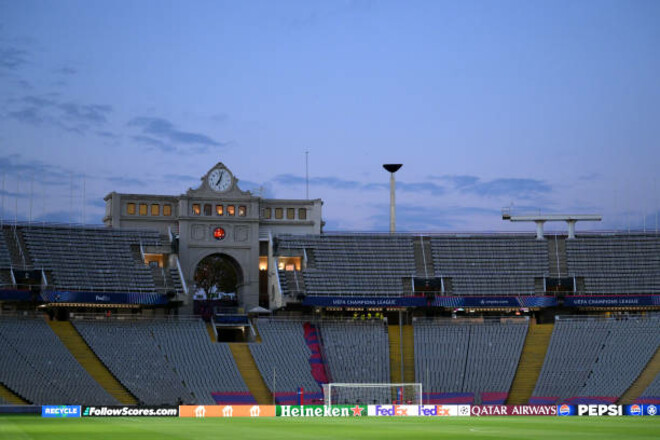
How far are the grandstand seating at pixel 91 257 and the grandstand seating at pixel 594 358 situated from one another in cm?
3491

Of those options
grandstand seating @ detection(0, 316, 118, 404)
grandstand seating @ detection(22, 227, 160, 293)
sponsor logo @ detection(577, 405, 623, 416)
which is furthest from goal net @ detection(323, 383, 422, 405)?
grandstand seating @ detection(22, 227, 160, 293)

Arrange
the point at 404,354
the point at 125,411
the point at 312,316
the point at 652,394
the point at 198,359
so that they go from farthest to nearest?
the point at 312,316
the point at 404,354
the point at 198,359
the point at 652,394
the point at 125,411

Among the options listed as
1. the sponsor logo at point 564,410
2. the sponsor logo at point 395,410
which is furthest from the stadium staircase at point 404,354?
the sponsor logo at point 564,410

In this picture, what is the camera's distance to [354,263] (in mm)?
91250

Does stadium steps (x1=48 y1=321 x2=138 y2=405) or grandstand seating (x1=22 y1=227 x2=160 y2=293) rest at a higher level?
grandstand seating (x1=22 y1=227 x2=160 y2=293)

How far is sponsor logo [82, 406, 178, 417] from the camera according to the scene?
63.1 metres

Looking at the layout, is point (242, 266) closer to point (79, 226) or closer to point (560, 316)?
point (79, 226)

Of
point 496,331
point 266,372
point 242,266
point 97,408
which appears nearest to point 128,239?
point 242,266

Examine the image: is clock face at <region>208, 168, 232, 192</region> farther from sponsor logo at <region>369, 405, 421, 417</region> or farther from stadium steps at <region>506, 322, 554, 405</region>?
sponsor logo at <region>369, 405, 421, 417</region>

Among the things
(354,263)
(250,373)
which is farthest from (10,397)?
(354,263)

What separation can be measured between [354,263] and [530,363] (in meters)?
19.4

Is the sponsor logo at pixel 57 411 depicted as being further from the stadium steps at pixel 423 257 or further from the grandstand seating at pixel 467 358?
the stadium steps at pixel 423 257

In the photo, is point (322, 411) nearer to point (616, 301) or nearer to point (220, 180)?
point (220, 180)

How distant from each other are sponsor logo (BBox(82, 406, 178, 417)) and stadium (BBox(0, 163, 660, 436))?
109 cm
